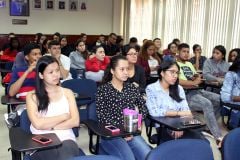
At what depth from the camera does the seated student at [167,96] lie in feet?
9.00

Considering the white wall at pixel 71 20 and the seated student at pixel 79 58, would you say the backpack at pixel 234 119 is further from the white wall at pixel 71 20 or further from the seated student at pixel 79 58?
the white wall at pixel 71 20

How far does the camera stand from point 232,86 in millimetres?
3449

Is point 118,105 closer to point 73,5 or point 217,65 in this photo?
point 217,65

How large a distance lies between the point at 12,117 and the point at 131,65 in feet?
5.75

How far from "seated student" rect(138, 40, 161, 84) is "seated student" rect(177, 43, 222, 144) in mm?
509

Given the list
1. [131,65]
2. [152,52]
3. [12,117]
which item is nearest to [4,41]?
[152,52]

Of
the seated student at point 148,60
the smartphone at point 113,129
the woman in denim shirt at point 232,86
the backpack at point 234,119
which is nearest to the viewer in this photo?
the smartphone at point 113,129

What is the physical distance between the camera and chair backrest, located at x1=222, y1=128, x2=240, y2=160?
177 centimetres

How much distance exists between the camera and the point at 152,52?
541 centimetres

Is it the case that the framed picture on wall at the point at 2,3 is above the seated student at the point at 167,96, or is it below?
above

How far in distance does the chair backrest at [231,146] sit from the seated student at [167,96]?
88cm

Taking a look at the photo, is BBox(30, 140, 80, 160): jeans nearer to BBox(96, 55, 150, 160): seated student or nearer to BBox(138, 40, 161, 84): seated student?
BBox(96, 55, 150, 160): seated student

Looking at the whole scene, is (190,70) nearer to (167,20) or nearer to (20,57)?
(20,57)

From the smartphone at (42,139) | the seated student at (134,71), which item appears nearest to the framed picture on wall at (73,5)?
the seated student at (134,71)
